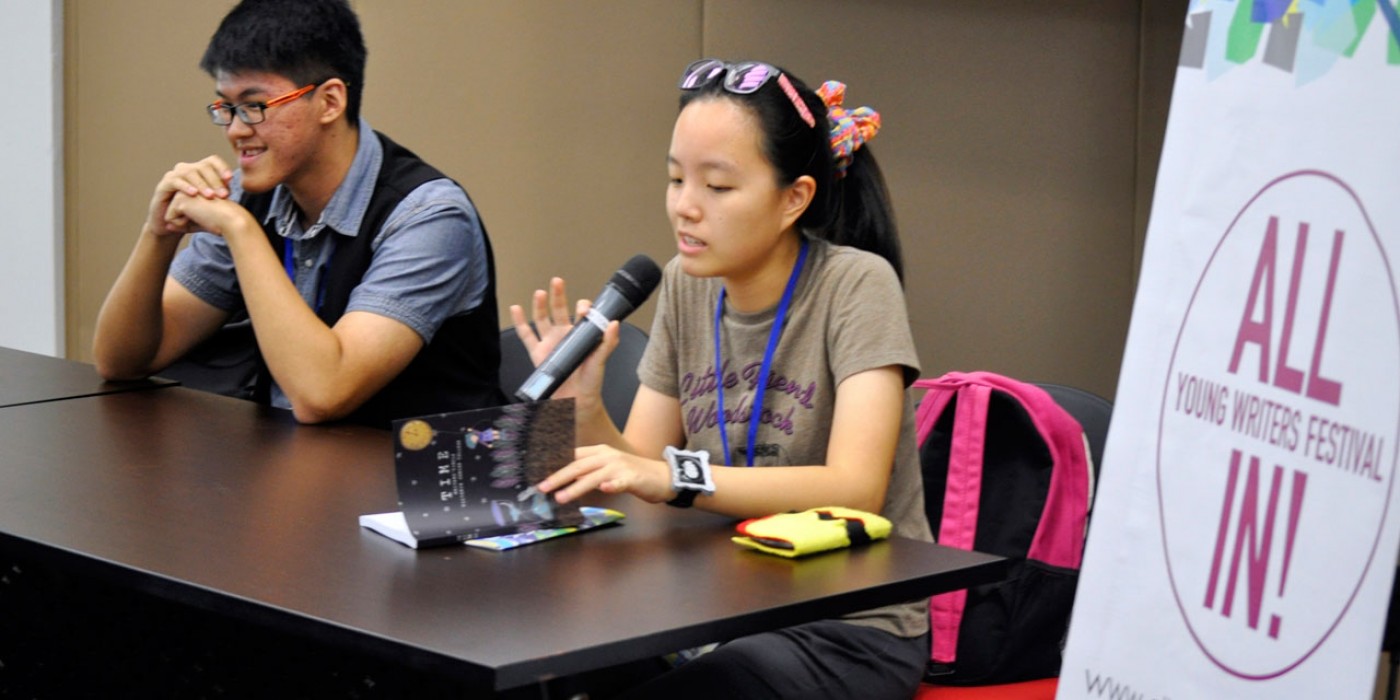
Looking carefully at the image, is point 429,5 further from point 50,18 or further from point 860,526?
point 860,526

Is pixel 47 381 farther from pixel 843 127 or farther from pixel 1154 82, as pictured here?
pixel 1154 82

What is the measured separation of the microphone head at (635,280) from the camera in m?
1.63

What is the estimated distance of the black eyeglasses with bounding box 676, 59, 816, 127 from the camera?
1863 mm

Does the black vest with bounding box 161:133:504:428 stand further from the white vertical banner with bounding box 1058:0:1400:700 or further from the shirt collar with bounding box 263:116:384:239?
the white vertical banner with bounding box 1058:0:1400:700

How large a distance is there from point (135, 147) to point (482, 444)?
8.34 feet

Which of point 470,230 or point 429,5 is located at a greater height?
point 429,5

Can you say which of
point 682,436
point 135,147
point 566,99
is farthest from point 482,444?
point 135,147

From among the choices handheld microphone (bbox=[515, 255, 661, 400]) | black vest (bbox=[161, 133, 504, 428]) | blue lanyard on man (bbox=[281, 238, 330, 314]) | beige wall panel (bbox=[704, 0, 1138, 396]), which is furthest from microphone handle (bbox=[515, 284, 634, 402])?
beige wall panel (bbox=[704, 0, 1138, 396])

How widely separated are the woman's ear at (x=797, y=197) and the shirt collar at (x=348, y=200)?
0.79 metres

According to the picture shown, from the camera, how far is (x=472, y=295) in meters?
2.40

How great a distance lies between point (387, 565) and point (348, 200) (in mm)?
1090

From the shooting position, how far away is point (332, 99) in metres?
2.38

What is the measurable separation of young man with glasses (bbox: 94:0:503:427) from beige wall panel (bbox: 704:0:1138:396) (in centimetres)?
146

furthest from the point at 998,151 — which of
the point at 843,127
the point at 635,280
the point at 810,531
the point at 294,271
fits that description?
the point at 810,531
